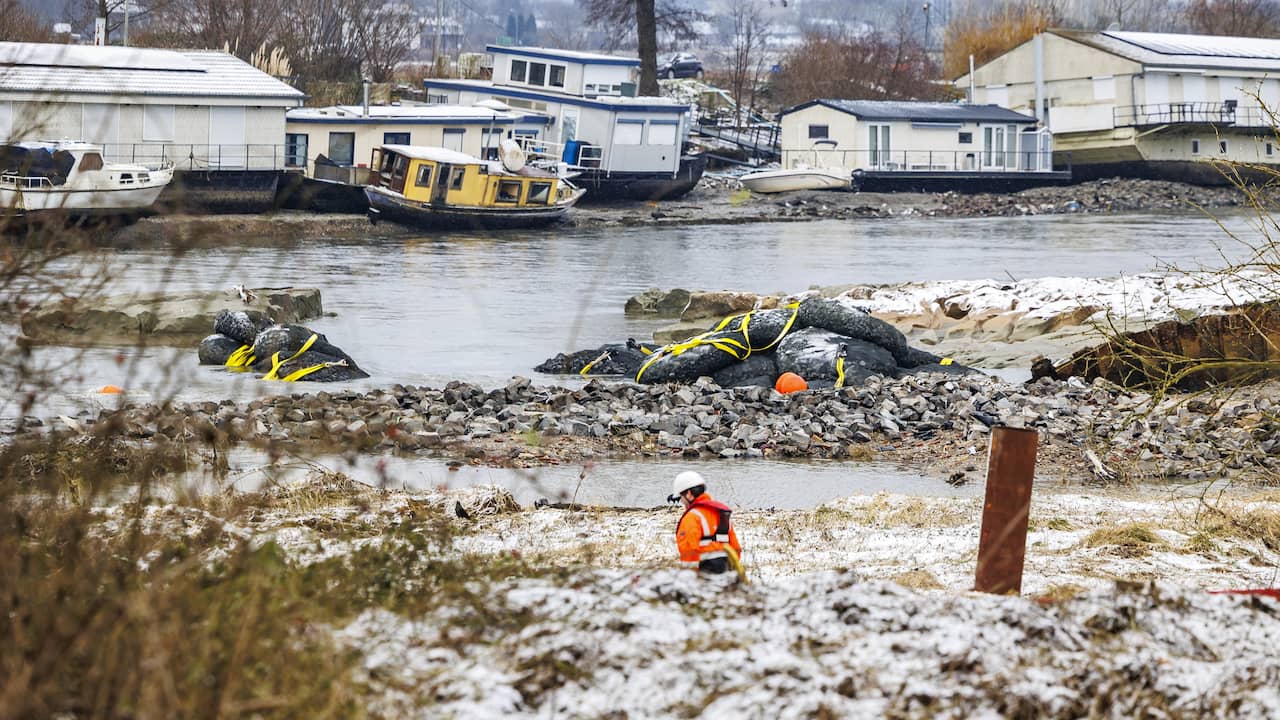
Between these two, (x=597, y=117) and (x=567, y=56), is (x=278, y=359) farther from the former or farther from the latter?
(x=567, y=56)

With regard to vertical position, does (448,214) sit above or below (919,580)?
above

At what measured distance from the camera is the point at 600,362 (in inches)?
692

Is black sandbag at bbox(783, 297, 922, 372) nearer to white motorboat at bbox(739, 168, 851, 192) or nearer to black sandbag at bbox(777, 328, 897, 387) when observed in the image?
black sandbag at bbox(777, 328, 897, 387)

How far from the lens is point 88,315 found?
19188 mm

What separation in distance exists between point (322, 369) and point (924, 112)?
143 ft

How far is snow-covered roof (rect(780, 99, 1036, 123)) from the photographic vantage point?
54906 millimetres

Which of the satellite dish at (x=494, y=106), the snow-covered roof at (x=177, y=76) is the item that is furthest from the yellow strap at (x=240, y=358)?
the satellite dish at (x=494, y=106)

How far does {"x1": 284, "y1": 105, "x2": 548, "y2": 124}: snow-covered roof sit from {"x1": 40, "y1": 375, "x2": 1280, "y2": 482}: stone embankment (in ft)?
100.0

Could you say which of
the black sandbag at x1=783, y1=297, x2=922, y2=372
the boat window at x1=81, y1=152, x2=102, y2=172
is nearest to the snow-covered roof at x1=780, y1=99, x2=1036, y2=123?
the boat window at x1=81, y1=152, x2=102, y2=172

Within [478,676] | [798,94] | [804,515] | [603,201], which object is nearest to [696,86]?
[798,94]

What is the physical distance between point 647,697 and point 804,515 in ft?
16.3

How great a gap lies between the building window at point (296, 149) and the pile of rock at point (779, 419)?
29872mm

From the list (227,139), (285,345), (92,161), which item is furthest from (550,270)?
(285,345)

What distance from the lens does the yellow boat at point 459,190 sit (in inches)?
1586
